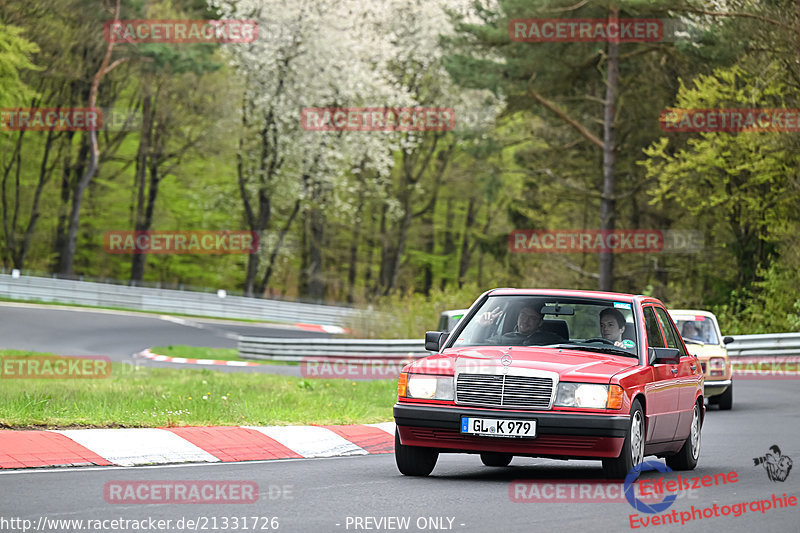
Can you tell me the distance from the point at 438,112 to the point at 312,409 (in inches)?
1890

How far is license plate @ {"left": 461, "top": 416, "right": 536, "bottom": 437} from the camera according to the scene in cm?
932

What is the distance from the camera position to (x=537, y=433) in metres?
9.30

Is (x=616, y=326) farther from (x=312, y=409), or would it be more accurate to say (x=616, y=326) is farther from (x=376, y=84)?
(x=376, y=84)

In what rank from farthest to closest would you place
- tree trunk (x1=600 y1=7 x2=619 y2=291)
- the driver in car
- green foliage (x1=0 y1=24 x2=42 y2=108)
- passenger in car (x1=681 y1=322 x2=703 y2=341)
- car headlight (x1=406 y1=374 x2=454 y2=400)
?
green foliage (x1=0 y1=24 x2=42 y2=108)
tree trunk (x1=600 y1=7 x2=619 y2=291)
passenger in car (x1=681 y1=322 x2=703 y2=341)
the driver in car
car headlight (x1=406 y1=374 x2=454 y2=400)

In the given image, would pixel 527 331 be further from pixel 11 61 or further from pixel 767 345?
pixel 11 61

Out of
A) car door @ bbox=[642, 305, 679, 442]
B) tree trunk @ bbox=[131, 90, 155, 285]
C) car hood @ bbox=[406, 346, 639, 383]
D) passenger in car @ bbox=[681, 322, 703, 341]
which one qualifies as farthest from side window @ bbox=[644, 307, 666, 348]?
tree trunk @ bbox=[131, 90, 155, 285]

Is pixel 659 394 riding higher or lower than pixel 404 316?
higher

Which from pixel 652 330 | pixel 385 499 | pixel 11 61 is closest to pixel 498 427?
pixel 385 499

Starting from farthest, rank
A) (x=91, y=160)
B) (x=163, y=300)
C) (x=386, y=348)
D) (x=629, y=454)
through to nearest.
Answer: (x=91, y=160) → (x=163, y=300) → (x=386, y=348) → (x=629, y=454)

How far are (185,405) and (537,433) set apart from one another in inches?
227

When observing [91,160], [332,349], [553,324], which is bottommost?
[332,349]

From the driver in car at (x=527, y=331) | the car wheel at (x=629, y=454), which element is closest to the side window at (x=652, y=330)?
the driver in car at (x=527, y=331)

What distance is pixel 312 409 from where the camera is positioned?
49.5 feet

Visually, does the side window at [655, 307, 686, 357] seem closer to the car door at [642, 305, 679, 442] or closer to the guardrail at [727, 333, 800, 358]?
the car door at [642, 305, 679, 442]
